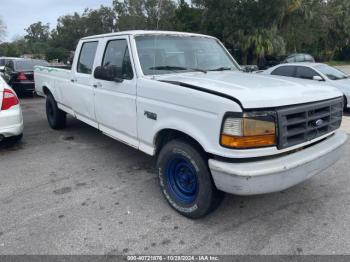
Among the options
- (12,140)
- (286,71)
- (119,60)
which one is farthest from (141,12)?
(119,60)

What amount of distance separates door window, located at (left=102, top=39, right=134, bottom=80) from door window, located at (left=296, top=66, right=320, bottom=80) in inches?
268

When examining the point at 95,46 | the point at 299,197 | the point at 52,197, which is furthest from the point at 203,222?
the point at 95,46

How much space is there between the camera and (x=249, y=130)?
293cm

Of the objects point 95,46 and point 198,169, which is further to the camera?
point 95,46

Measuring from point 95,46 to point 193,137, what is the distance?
2873 millimetres

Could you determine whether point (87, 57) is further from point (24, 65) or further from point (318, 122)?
point (24, 65)

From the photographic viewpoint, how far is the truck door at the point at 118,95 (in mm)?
4219

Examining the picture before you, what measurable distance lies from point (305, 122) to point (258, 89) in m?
0.55

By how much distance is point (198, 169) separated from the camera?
3.27 metres

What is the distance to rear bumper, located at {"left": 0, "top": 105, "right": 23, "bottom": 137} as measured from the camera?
217 inches

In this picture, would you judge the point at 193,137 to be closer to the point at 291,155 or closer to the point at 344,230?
the point at 291,155

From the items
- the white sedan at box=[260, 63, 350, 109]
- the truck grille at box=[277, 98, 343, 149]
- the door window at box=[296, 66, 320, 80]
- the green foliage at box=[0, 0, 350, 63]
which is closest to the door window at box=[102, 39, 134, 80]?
the truck grille at box=[277, 98, 343, 149]

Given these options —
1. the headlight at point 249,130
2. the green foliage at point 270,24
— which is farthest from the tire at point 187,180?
the green foliage at point 270,24

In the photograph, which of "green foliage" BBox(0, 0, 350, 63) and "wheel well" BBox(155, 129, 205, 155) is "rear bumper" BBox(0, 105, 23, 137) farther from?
"green foliage" BBox(0, 0, 350, 63)
